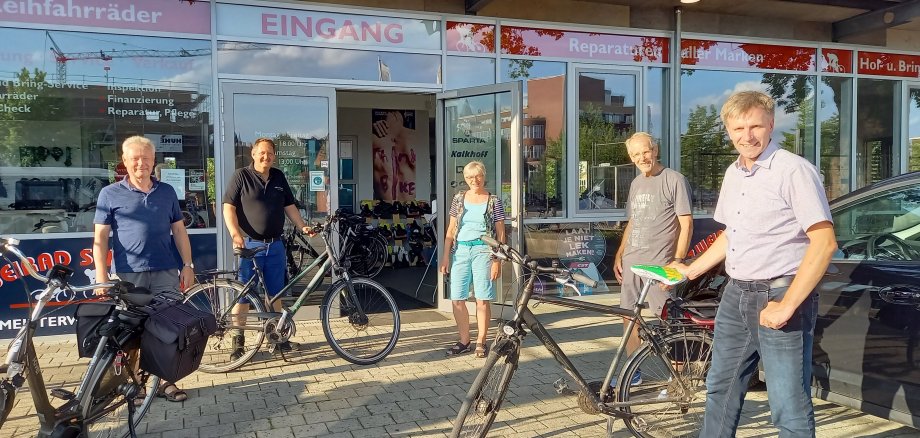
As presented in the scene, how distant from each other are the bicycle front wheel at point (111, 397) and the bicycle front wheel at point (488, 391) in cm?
176

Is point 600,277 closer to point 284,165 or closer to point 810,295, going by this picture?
point 284,165

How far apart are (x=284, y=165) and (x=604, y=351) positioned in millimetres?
3763

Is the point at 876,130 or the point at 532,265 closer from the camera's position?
the point at 532,265

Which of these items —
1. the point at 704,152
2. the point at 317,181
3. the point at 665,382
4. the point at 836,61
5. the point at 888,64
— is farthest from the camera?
the point at 888,64

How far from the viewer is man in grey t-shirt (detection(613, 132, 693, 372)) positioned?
13.6ft

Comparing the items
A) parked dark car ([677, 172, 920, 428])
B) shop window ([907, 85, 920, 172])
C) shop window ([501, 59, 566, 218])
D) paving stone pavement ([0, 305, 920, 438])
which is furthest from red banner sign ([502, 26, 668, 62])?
parked dark car ([677, 172, 920, 428])

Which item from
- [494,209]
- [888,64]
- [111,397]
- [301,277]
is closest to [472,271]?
[494,209]

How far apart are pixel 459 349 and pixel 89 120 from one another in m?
4.13

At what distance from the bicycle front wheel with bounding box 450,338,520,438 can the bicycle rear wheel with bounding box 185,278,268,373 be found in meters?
2.31

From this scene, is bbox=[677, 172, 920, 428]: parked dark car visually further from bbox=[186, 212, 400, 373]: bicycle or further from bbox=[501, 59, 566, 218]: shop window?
bbox=[501, 59, 566, 218]: shop window

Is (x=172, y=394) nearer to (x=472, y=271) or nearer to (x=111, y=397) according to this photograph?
(x=111, y=397)

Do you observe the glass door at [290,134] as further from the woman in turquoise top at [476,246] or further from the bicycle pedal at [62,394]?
the bicycle pedal at [62,394]

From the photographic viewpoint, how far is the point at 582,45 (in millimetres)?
7949

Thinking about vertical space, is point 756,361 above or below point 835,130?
below
